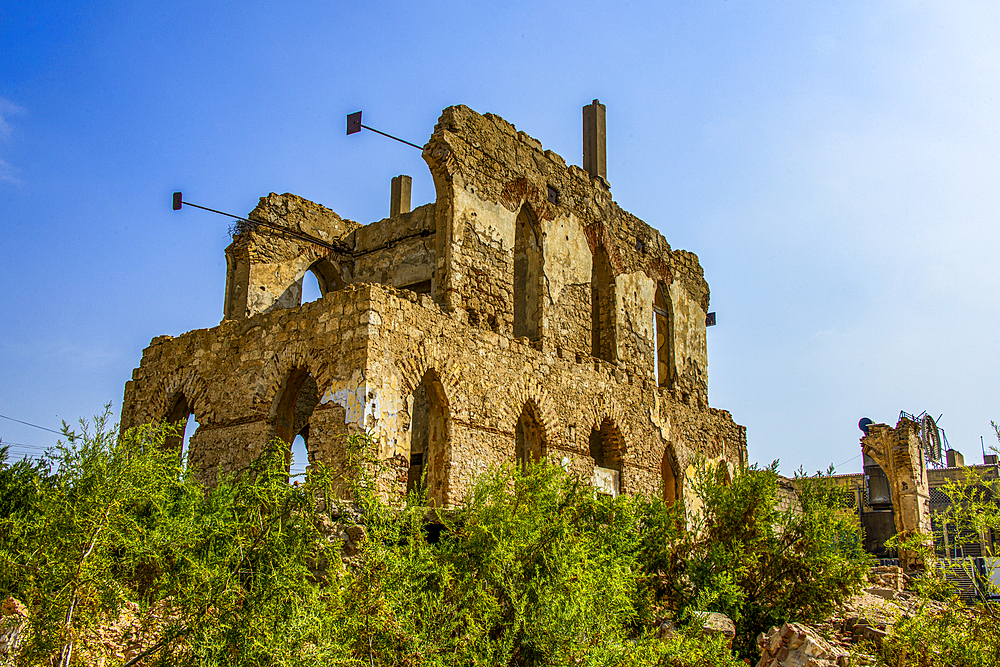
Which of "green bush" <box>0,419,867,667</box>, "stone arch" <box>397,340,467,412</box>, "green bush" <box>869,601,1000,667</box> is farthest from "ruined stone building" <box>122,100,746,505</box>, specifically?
"green bush" <box>869,601,1000,667</box>

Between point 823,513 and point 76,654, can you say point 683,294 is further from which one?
point 76,654

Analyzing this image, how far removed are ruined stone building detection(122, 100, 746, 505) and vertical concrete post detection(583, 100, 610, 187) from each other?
0.15 ft

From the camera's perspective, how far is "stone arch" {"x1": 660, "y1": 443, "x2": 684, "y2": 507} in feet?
49.0

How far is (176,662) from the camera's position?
552cm

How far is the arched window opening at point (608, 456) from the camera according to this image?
1320cm

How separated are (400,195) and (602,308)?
6697 millimetres

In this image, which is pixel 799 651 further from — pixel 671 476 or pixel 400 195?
pixel 400 195

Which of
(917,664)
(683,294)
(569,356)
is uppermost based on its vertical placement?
(683,294)

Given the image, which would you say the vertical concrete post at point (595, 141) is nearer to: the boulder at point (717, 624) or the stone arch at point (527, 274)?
the stone arch at point (527, 274)

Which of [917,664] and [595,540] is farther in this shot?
[595,540]

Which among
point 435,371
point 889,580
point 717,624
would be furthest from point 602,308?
point 717,624

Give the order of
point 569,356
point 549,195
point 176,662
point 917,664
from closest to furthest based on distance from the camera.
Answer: point 176,662, point 917,664, point 569,356, point 549,195

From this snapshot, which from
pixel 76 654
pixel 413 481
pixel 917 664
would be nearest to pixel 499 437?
pixel 413 481

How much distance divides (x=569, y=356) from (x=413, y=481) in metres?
2.92
